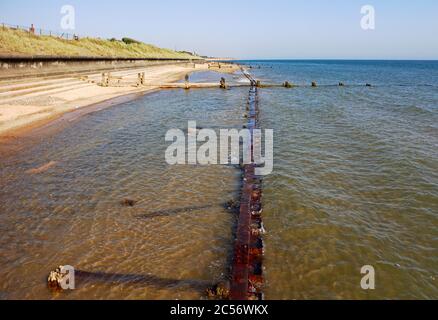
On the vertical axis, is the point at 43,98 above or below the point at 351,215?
above

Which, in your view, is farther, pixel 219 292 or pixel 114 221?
pixel 114 221

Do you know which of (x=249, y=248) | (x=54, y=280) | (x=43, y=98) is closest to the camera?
(x=54, y=280)

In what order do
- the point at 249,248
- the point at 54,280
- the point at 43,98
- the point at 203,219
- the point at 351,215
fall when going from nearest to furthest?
the point at 54,280 → the point at 249,248 → the point at 203,219 → the point at 351,215 → the point at 43,98

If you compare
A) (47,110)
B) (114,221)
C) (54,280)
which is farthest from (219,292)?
(47,110)

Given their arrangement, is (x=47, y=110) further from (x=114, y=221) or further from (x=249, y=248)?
(x=249, y=248)

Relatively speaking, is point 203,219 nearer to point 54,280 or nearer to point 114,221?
point 114,221

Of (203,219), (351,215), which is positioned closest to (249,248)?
(203,219)

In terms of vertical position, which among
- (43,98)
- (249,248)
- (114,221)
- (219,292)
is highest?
(43,98)

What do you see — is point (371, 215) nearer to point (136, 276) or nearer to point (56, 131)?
point (136, 276)
